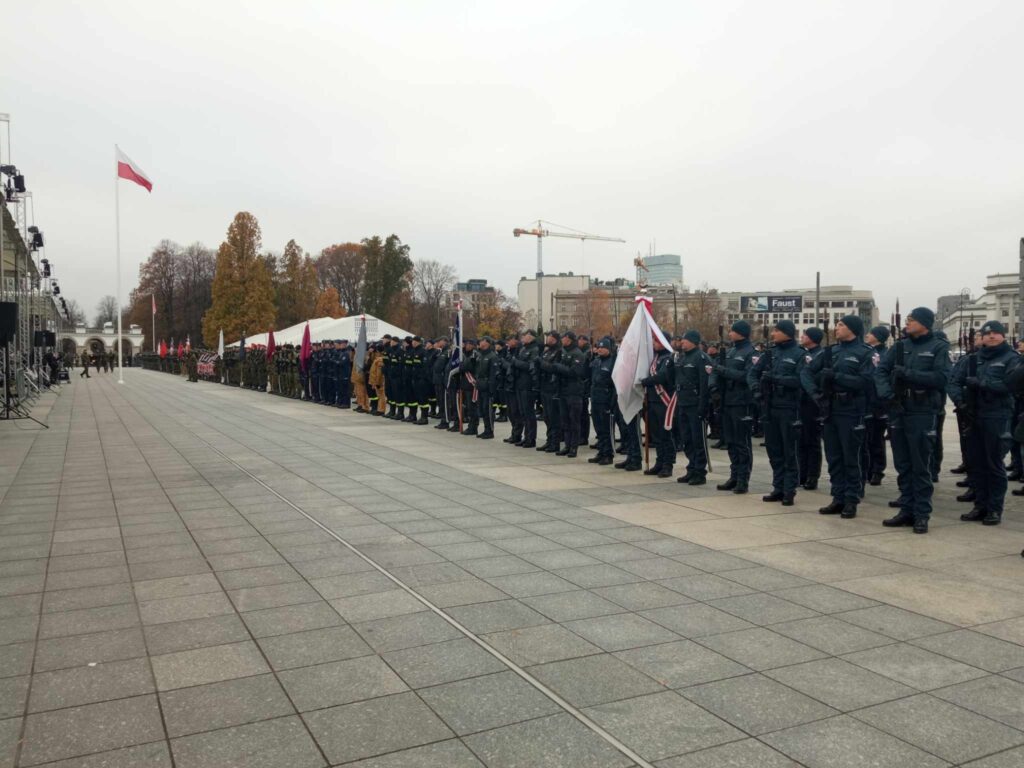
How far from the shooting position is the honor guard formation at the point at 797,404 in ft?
26.6

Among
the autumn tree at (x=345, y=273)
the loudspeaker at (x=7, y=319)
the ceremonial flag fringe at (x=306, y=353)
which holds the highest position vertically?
the autumn tree at (x=345, y=273)

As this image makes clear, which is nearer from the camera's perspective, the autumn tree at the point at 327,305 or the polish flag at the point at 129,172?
the polish flag at the point at 129,172

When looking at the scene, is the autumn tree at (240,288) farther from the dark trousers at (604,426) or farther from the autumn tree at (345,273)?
the dark trousers at (604,426)

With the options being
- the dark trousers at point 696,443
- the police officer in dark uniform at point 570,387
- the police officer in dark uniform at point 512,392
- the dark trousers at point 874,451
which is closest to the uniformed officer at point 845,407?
the dark trousers at point 696,443

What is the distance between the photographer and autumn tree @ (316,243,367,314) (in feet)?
323

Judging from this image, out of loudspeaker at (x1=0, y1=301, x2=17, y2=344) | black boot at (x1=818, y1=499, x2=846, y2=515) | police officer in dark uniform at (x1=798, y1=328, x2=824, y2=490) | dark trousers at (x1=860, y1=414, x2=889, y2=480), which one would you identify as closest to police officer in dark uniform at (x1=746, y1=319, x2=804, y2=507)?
police officer in dark uniform at (x1=798, y1=328, x2=824, y2=490)

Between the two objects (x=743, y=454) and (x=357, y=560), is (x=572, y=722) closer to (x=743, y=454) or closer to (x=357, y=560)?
(x=357, y=560)

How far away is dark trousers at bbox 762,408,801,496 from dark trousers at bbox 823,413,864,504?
52 cm

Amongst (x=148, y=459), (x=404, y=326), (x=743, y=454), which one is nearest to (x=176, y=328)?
(x=404, y=326)

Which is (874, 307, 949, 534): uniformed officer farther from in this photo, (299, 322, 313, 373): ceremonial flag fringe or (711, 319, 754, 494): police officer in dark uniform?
(299, 322, 313, 373): ceremonial flag fringe

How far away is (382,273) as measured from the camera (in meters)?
87.9

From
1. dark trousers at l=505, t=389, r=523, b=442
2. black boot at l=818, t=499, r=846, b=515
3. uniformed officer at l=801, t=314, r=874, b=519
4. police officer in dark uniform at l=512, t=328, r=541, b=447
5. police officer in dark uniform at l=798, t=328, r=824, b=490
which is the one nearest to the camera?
uniformed officer at l=801, t=314, r=874, b=519

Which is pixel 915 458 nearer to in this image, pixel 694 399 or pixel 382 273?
pixel 694 399

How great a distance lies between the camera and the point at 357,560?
6707mm
